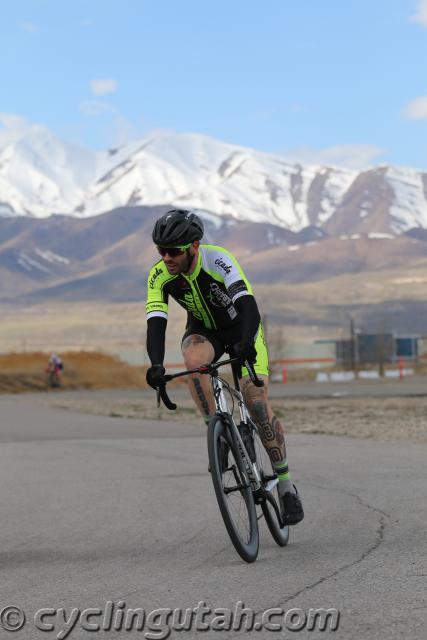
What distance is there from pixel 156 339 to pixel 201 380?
35 centimetres

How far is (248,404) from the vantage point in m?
7.19

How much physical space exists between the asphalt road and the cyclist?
0.66 m

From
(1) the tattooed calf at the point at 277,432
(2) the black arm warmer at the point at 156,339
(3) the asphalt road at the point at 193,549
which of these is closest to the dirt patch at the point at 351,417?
(3) the asphalt road at the point at 193,549

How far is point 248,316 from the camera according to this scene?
692 centimetres

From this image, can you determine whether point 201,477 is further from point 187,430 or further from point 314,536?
point 187,430

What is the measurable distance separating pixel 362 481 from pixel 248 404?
12.6ft

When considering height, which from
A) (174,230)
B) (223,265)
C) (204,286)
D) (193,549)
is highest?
(174,230)

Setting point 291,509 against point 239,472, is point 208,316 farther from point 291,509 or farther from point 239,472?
point 291,509

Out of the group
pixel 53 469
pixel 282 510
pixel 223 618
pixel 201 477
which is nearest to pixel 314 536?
pixel 282 510

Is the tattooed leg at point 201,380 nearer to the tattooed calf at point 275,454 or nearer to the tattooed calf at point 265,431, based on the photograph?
the tattooed calf at point 265,431

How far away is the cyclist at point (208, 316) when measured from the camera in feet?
22.5

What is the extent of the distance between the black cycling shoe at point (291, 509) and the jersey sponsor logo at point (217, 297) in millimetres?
1176

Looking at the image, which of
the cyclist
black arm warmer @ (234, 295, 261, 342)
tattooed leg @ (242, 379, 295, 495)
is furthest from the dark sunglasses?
tattooed leg @ (242, 379, 295, 495)

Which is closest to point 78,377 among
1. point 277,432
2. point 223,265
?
point 277,432
